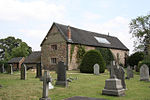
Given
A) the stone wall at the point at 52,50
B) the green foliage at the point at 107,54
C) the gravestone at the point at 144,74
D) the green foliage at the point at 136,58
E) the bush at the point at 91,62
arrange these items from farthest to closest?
the green foliage at the point at 136,58 → the green foliage at the point at 107,54 → the stone wall at the point at 52,50 → the bush at the point at 91,62 → the gravestone at the point at 144,74

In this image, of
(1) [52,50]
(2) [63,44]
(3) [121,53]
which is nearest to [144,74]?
(2) [63,44]

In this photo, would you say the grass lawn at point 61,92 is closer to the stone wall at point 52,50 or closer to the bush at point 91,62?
the bush at point 91,62

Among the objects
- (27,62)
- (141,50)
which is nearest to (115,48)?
(141,50)

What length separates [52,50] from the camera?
30.4 meters

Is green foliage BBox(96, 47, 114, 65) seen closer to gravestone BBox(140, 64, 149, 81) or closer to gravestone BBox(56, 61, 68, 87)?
gravestone BBox(140, 64, 149, 81)

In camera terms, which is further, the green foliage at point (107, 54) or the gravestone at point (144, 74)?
the green foliage at point (107, 54)

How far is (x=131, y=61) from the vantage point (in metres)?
35.9

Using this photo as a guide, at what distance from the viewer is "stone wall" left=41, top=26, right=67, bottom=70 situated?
2830cm

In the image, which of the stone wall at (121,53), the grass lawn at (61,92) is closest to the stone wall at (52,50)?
the stone wall at (121,53)

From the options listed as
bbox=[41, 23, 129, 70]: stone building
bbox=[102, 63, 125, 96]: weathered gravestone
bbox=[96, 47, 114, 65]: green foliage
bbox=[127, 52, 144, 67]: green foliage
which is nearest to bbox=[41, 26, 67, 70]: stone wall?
bbox=[41, 23, 129, 70]: stone building

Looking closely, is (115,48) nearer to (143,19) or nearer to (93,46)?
(93,46)

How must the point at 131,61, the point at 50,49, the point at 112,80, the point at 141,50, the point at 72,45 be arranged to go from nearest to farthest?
1. the point at 112,80
2. the point at 72,45
3. the point at 50,49
4. the point at 131,61
5. the point at 141,50

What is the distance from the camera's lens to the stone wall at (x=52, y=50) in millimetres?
28297

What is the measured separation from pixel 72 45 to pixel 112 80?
67.5 ft
